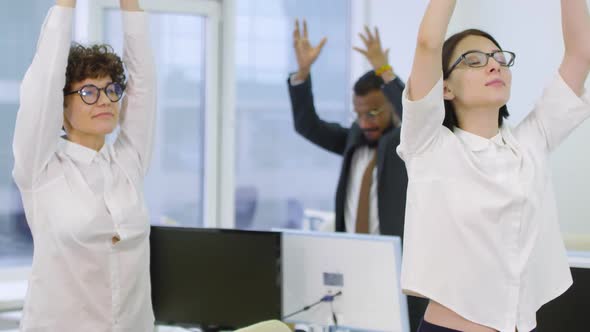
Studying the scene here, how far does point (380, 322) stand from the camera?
6.84 ft

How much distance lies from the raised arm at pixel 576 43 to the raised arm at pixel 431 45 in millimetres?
325

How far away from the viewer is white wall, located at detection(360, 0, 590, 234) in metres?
3.04

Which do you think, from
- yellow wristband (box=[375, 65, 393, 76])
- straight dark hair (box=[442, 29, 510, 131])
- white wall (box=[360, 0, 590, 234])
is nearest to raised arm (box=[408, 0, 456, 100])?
straight dark hair (box=[442, 29, 510, 131])

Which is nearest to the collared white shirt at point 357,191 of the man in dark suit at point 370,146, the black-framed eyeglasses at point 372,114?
the man in dark suit at point 370,146

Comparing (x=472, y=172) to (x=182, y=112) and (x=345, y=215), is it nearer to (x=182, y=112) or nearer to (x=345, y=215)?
(x=345, y=215)

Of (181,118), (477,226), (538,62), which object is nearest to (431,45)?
(477,226)

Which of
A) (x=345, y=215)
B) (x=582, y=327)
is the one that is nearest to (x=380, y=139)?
(x=345, y=215)

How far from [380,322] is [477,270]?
67cm

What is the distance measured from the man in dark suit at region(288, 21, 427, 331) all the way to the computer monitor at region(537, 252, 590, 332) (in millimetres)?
1025

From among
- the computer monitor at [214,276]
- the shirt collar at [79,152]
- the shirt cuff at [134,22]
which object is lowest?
the computer monitor at [214,276]

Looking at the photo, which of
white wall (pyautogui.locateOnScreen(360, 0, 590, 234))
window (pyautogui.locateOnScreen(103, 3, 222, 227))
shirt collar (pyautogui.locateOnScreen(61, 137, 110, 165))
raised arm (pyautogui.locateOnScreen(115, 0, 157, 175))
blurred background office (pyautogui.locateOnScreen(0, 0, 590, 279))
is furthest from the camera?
window (pyautogui.locateOnScreen(103, 3, 222, 227))

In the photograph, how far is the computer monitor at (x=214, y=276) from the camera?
2.23m

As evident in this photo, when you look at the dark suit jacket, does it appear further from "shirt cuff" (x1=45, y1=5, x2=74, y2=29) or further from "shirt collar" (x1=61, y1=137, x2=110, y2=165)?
"shirt cuff" (x1=45, y1=5, x2=74, y2=29)

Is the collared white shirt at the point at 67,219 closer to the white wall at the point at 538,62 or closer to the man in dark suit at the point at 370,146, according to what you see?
the man in dark suit at the point at 370,146
